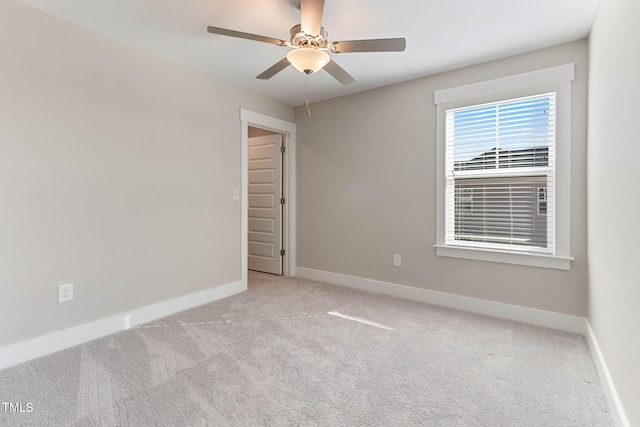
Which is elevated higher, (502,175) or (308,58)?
(308,58)

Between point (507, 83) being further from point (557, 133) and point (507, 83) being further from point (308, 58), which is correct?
point (308, 58)

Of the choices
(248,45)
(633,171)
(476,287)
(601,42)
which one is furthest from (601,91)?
(248,45)

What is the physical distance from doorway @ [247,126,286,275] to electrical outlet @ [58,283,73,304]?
2.54 meters

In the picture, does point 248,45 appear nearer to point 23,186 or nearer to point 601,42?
point 23,186

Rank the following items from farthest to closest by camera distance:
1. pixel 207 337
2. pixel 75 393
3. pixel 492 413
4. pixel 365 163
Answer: pixel 365 163 < pixel 207 337 < pixel 75 393 < pixel 492 413

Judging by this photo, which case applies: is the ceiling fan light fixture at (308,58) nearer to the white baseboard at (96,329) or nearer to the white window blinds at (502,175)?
the white window blinds at (502,175)

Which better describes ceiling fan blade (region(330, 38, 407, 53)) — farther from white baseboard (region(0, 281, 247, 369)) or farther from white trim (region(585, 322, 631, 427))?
white baseboard (region(0, 281, 247, 369))

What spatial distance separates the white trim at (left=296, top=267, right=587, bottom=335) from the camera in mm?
2619

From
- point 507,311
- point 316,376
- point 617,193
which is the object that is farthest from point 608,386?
point 316,376

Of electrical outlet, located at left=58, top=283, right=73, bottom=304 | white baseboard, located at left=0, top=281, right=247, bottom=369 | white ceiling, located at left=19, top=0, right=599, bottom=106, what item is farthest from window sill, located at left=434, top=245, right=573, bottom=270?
electrical outlet, located at left=58, top=283, right=73, bottom=304

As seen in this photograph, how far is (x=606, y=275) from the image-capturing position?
1855mm

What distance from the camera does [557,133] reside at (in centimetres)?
261

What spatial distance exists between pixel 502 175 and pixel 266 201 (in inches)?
119

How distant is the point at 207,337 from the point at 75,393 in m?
0.87
